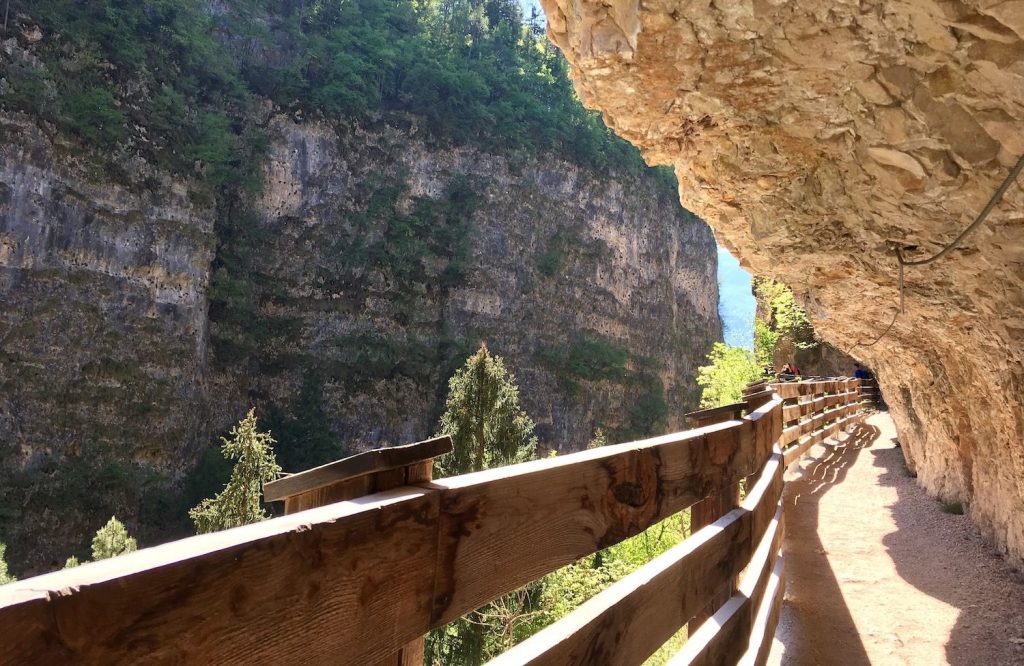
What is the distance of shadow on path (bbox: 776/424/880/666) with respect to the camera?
12.4 feet

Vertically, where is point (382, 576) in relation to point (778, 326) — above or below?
below

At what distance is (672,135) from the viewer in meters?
5.00

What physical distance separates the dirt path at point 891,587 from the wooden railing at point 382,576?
259 centimetres

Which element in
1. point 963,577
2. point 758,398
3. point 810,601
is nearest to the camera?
point 758,398

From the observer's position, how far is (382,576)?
96 cm

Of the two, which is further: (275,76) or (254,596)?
(275,76)

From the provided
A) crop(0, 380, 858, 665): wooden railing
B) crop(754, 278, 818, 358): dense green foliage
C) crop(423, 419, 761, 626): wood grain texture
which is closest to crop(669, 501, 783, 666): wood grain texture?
crop(0, 380, 858, 665): wooden railing

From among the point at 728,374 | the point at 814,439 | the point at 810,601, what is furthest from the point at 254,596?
the point at 728,374

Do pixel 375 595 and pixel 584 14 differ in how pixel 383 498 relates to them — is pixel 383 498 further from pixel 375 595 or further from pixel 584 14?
pixel 584 14

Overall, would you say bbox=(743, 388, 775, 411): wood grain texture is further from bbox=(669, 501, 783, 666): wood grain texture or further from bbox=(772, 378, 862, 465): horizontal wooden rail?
bbox=(772, 378, 862, 465): horizontal wooden rail

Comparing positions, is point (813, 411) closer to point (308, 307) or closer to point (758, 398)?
point (758, 398)

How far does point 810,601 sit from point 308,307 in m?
35.1

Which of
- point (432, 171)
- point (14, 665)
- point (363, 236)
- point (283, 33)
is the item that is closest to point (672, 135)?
point (14, 665)

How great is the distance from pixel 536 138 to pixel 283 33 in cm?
1762
